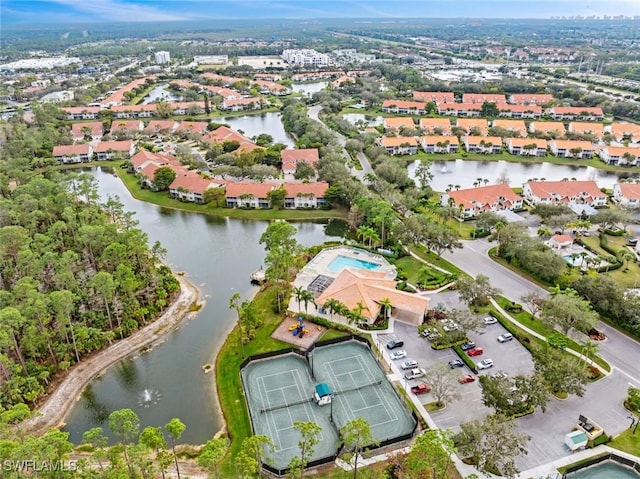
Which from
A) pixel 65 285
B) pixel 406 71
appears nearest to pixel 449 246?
pixel 65 285

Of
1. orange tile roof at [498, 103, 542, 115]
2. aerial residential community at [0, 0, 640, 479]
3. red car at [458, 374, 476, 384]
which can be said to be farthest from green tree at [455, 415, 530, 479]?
orange tile roof at [498, 103, 542, 115]

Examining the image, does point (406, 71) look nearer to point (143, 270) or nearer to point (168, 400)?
point (143, 270)

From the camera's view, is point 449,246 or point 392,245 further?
point 392,245

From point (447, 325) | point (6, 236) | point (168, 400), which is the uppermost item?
point (6, 236)

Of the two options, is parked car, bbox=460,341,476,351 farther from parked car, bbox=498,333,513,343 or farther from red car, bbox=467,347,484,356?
parked car, bbox=498,333,513,343

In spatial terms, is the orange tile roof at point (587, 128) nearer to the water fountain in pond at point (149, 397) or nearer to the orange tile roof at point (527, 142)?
the orange tile roof at point (527, 142)

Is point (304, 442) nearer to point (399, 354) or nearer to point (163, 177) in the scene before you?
point (399, 354)

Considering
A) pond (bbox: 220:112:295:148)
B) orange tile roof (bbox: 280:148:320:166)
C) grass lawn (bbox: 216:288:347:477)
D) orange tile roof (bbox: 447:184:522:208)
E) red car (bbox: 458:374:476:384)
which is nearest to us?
grass lawn (bbox: 216:288:347:477)
